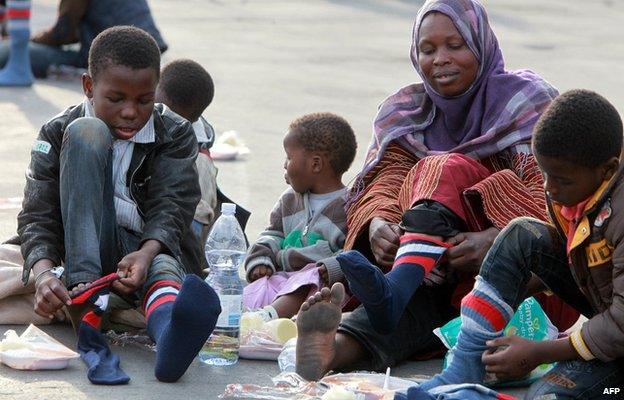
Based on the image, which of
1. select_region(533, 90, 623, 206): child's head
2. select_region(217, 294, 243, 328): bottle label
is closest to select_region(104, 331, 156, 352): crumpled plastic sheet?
select_region(217, 294, 243, 328): bottle label

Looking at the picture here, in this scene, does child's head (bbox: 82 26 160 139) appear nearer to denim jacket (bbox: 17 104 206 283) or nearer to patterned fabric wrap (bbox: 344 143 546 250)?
denim jacket (bbox: 17 104 206 283)

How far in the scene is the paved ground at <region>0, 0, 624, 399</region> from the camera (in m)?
4.58

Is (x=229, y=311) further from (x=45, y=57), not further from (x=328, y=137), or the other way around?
(x=45, y=57)

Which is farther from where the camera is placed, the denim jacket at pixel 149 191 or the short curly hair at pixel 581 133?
the denim jacket at pixel 149 191

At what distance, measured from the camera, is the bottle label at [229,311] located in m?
4.65

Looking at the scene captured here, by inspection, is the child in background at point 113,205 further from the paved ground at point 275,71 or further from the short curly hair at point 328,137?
the short curly hair at point 328,137

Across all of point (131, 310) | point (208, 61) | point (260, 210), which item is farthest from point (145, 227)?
point (208, 61)

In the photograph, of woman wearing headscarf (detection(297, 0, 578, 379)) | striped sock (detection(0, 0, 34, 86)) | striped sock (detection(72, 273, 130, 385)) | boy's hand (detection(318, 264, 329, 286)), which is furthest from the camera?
striped sock (detection(0, 0, 34, 86))

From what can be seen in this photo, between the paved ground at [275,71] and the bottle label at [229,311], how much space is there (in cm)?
15

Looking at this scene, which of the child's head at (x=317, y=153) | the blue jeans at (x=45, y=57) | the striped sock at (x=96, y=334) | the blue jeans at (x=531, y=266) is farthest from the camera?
the blue jeans at (x=45, y=57)

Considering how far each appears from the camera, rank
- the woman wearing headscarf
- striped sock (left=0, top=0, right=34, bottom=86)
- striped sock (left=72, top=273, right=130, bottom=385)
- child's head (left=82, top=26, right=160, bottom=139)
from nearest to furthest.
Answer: striped sock (left=72, top=273, right=130, bottom=385)
the woman wearing headscarf
child's head (left=82, top=26, right=160, bottom=139)
striped sock (left=0, top=0, right=34, bottom=86)

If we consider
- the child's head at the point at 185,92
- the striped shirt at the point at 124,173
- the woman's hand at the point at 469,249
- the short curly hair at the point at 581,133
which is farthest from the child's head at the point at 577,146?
the child's head at the point at 185,92

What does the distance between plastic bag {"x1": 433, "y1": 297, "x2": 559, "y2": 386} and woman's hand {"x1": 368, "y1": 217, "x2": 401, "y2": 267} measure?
13.3 inches

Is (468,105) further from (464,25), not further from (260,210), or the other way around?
(260,210)
